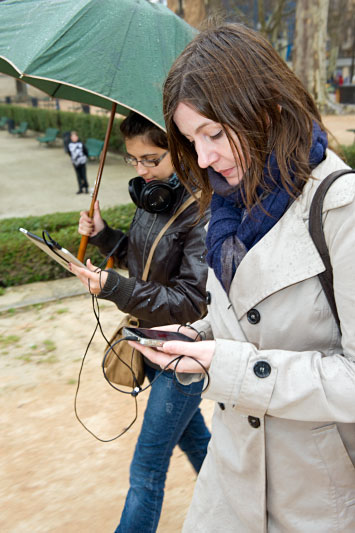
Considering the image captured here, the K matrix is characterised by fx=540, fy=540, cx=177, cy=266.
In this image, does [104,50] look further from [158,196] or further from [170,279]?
[170,279]

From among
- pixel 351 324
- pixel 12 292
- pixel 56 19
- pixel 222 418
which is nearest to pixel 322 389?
pixel 351 324

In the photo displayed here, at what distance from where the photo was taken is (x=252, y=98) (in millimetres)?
1324

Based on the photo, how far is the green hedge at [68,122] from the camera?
20.3m

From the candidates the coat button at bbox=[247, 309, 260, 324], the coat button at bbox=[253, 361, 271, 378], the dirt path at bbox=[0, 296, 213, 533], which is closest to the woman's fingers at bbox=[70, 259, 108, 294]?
the coat button at bbox=[247, 309, 260, 324]

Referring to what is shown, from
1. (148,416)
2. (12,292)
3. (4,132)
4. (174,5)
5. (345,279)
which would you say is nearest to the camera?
(345,279)

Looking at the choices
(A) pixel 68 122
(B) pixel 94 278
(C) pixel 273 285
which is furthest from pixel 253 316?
(A) pixel 68 122

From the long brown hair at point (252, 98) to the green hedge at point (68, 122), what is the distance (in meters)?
15.9

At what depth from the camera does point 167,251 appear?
7.59 feet

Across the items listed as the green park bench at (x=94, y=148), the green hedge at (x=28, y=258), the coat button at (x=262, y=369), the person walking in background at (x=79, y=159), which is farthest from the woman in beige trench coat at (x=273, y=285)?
the green park bench at (x=94, y=148)

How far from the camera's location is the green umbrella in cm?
230

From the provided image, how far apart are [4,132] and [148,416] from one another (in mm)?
29974

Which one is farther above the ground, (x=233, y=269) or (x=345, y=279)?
(x=345, y=279)

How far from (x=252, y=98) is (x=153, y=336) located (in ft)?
2.26

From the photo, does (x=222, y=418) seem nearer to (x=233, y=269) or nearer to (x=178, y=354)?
(x=178, y=354)
